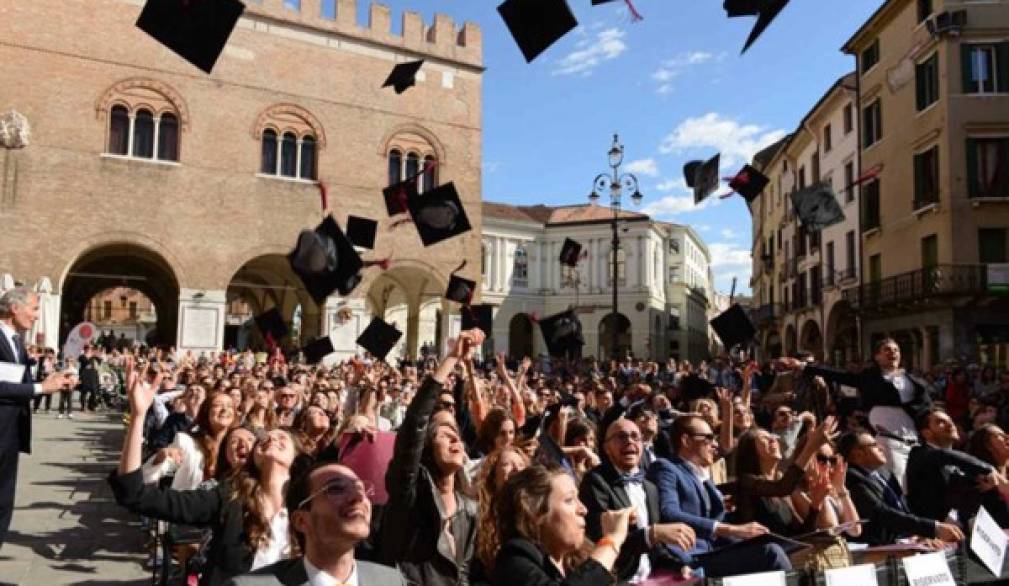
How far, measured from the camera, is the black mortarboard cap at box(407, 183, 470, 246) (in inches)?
520

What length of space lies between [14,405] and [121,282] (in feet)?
97.0

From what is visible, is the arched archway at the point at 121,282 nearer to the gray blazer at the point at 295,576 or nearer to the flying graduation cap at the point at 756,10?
the flying graduation cap at the point at 756,10

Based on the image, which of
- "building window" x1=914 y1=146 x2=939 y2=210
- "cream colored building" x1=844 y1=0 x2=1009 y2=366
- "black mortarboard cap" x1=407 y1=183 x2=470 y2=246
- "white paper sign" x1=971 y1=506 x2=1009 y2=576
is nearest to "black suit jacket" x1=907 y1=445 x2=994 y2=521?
"white paper sign" x1=971 y1=506 x2=1009 y2=576

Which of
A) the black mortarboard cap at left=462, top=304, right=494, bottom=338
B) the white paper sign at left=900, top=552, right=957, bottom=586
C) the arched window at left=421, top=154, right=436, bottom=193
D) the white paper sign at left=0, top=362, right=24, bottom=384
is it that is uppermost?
the arched window at left=421, top=154, right=436, bottom=193

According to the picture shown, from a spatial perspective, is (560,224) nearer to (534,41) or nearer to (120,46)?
(120,46)

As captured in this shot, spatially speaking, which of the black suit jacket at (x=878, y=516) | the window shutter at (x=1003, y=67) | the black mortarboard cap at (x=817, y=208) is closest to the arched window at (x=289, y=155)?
the black mortarboard cap at (x=817, y=208)

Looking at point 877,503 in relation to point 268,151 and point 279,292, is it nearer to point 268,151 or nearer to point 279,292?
point 268,151

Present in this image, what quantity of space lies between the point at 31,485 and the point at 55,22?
60.4 feet

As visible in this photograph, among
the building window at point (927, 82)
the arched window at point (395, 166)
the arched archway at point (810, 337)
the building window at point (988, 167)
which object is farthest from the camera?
the arched archway at point (810, 337)

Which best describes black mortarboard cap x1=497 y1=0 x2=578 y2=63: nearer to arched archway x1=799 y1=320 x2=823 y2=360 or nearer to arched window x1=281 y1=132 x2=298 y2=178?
arched window x1=281 y1=132 x2=298 y2=178

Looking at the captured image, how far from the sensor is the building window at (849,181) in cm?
3064

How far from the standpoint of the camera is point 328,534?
255 cm

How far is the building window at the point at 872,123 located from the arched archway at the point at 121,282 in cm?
2585

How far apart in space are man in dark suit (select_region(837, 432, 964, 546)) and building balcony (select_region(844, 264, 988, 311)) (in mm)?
20292
